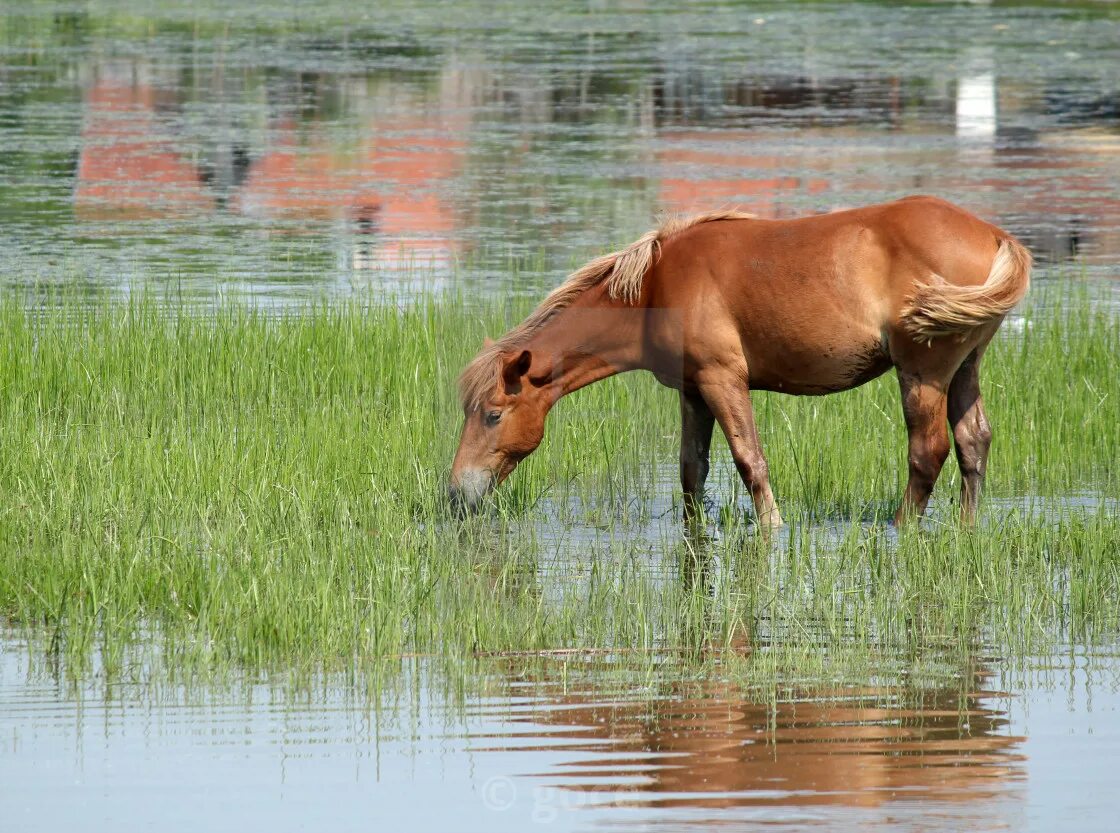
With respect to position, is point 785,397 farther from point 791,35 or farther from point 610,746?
point 791,35

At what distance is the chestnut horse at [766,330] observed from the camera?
7906 mm

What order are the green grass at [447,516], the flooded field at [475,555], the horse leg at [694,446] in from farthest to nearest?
the horse leg at [694,446]
the green grass at [447,516]
the flooded field at [475,555]

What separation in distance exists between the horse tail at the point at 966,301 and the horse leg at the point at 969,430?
1.78ft

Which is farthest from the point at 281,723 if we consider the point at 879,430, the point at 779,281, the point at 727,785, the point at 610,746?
the point at 879,430

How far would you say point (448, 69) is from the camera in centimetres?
2941

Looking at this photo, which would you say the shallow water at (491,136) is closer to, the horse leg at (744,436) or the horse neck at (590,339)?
the horse neck at (590,339)

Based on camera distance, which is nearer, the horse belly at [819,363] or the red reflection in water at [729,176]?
the horse belly at [819,363]

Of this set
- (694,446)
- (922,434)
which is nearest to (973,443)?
(922,434)

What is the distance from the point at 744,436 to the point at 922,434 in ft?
2.45

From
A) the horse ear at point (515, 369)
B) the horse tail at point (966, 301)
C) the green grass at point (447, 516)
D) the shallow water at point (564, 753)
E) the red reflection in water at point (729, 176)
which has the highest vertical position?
the red reflection in water at point (729, 176)

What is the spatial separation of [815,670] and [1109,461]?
12.9 ft

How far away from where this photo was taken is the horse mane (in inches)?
323

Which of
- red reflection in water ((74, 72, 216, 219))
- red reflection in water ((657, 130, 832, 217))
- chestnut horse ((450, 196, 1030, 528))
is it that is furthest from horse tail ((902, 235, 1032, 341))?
red reflection in water ((74, 72, 216, 219))

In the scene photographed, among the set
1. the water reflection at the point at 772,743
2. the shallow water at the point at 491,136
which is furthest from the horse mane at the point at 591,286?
the shallow water at the point at 491,136
